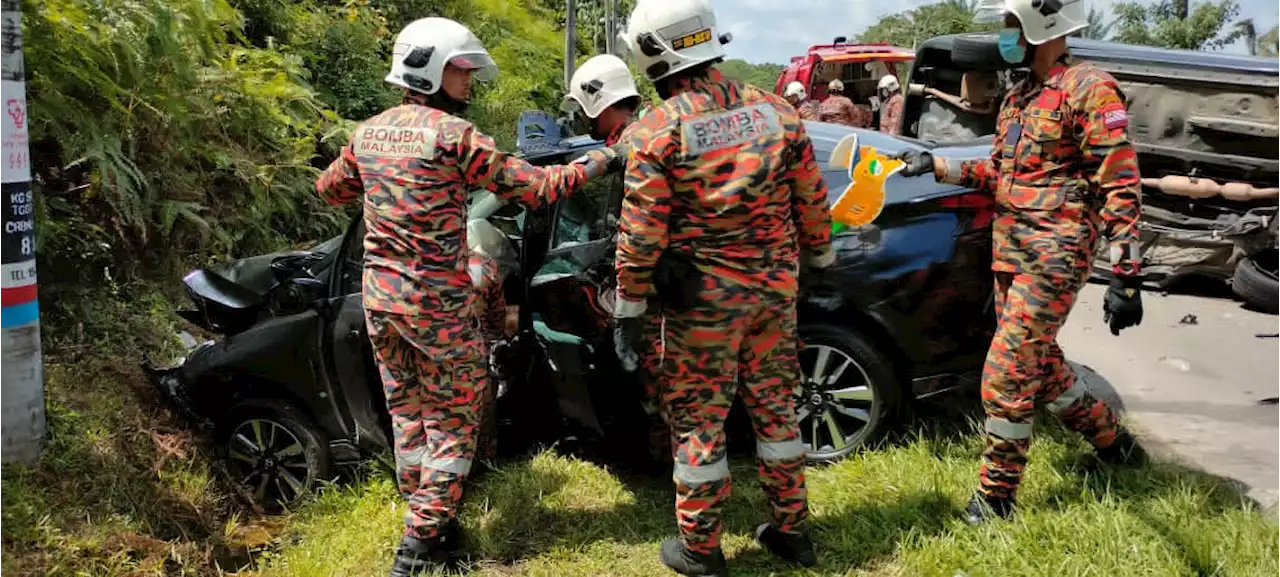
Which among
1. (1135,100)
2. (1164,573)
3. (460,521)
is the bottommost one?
(460,521)

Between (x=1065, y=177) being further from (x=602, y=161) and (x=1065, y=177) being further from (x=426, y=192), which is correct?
(x=426, y=192)

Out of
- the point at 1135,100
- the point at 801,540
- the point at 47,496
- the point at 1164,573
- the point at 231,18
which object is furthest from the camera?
the point at 1135,100

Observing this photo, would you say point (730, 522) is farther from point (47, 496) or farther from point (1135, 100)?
point (1135, 100)

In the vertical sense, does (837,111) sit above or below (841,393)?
above

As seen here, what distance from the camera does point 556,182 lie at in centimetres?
327

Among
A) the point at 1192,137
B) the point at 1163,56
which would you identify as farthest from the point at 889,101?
the point at 1192,137

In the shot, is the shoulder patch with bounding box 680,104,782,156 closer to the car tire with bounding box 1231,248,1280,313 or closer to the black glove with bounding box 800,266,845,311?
the black glove with bounding box 800,266,845,311

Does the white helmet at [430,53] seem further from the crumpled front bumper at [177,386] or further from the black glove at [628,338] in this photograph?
the crumpled front bumper at [177,386]

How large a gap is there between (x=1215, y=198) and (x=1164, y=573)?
4855mm

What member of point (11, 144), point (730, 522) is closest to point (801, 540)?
point (730, 522)

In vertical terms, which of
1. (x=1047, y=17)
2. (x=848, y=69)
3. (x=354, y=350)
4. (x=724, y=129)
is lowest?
(x=354, y=350)

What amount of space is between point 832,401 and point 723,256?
120 cm

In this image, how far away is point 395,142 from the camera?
10.8 ft

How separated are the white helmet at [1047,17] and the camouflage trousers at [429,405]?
7.33 ft
